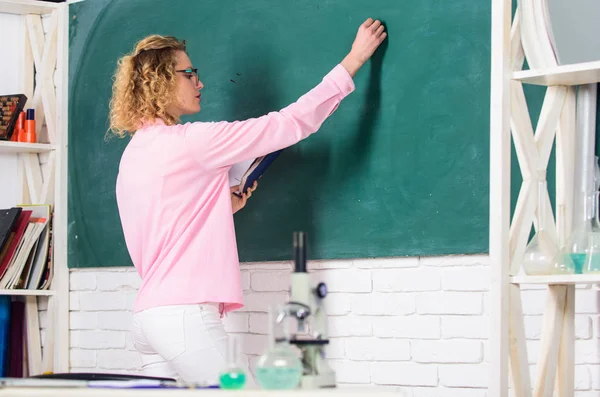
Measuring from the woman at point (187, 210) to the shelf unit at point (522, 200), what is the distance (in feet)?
Answer: 2.11

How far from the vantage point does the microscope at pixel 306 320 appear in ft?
6.40

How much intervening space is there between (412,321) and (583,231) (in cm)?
81

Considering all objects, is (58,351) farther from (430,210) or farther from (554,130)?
(554,130)

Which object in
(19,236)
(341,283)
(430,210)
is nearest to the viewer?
(430,210)

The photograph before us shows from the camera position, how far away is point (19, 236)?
4.32 meters

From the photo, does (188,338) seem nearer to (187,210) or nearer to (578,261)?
(187,210)

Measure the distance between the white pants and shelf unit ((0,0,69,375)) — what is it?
137 centimetres

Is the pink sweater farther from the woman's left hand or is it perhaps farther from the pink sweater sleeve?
the woman's left hand

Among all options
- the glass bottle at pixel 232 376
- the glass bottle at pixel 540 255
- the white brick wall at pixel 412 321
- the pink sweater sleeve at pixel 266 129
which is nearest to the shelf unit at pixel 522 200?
the glass bottle at pixel 540 255

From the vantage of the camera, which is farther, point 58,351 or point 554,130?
point 58,351

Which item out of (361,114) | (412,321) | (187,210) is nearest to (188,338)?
(187,210)

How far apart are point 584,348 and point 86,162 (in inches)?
91.5

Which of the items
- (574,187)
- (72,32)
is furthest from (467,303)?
(72,32)

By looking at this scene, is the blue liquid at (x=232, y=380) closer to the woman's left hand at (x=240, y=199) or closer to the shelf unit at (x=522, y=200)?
the shelf unit at (x=522, y=200)
